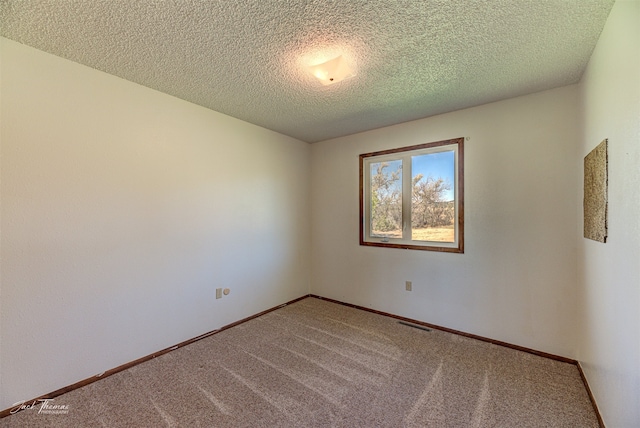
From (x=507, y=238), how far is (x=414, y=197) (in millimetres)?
1042

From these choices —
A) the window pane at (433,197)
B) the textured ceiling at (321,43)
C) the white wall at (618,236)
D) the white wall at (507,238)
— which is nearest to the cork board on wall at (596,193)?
the white wall at (618,236)

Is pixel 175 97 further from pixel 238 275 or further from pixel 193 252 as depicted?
pixel 238 275

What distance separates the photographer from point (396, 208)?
132 inches

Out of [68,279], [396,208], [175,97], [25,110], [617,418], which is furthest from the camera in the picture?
[396,208]

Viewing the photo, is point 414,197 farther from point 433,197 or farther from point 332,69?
point 332,69

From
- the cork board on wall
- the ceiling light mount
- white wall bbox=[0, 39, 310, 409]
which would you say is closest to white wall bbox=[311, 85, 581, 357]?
the cork board on wall

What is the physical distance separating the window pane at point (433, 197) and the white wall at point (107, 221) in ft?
6.81

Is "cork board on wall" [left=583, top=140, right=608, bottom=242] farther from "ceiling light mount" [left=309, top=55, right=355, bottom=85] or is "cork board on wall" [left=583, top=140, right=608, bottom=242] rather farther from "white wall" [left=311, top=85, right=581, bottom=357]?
"ceiling light mount" [left=309, top=55, right=355, bottom=85]

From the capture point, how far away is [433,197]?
3.03 m

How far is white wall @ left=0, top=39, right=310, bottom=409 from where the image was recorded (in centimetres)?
172

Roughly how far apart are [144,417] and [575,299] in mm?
3459

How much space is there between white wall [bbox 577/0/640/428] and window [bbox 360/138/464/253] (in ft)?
3.74

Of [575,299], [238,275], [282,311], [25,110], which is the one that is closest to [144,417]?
[238,275]

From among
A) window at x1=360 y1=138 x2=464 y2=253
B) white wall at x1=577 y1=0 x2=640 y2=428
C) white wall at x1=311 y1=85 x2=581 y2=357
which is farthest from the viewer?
window at x1=360 y1=138 x2=464 y2=253
